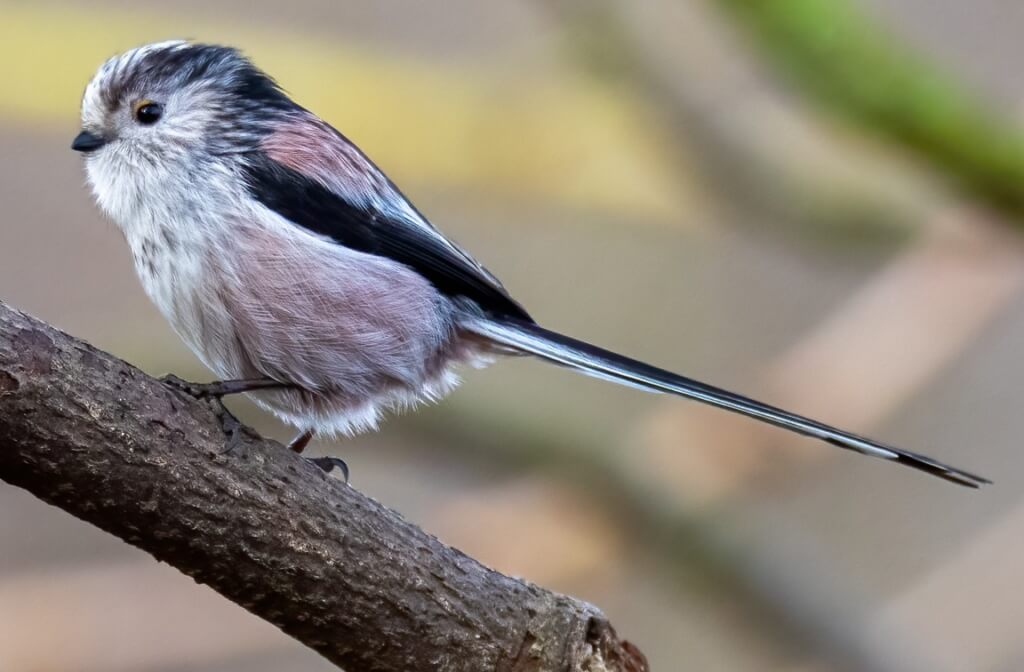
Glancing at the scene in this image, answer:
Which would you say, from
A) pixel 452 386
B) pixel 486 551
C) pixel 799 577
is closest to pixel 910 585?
pixel 799 577

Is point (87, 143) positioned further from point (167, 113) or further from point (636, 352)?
point (636, 352)

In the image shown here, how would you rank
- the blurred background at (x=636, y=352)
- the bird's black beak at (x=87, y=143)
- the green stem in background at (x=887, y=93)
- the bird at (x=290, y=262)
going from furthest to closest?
the blurred background at (x=636, y=352) → the green stem in background at (x=887, y=93) → the bird's black beak at (x=87, y=143) → the bird at (x=290, y=262)

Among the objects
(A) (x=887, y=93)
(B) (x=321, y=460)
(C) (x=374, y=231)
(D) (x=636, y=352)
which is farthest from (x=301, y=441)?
(D) (x=636, y=352)

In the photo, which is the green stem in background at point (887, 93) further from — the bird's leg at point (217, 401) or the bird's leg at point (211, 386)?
the bird's leg at point (217, 401)

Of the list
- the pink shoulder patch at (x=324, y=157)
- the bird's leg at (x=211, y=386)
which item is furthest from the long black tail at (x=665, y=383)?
the bird's leg at (x=211, y=386)

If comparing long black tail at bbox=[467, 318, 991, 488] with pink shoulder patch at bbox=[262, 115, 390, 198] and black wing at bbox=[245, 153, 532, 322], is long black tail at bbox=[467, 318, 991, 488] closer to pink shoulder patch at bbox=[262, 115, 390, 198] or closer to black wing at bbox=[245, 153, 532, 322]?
black wing at bbox=[245, 153, 532, 322]
